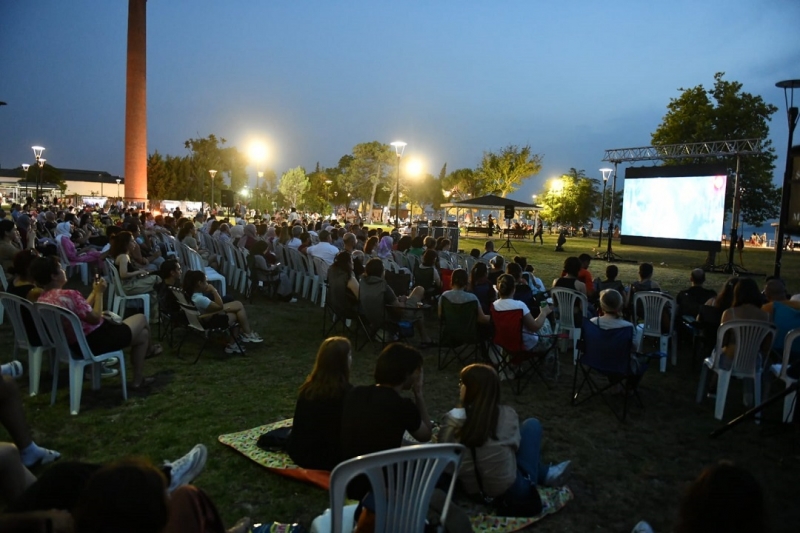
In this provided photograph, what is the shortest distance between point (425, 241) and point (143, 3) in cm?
3740

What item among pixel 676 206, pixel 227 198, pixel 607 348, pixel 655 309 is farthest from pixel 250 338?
pixel 227 198

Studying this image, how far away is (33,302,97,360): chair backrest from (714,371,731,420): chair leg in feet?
17.9

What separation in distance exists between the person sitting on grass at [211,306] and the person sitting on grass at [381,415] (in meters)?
3.47

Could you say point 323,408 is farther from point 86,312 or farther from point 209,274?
point 209,274

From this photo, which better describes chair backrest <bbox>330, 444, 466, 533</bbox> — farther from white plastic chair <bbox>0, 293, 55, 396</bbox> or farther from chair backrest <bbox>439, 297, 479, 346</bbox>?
white plastic chair <bbox>0, 293, 55, 396</bbox>

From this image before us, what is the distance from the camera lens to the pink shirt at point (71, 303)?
14.8ft

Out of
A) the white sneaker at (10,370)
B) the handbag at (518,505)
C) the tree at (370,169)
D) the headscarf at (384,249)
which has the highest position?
the tree at (370,169)

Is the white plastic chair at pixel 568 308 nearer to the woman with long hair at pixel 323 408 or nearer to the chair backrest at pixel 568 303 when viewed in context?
the chair backrest at pixel 568 303

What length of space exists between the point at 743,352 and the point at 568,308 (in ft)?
6.73

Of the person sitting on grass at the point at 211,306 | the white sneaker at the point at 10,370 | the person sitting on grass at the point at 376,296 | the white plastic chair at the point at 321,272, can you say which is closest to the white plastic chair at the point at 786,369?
the person sitting on grass at the point at 376,296

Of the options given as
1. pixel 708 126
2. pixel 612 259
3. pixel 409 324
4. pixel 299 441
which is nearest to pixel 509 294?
pixel 409 324

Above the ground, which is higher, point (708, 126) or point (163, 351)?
point (708, 126)

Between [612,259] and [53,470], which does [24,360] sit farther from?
[612,259]

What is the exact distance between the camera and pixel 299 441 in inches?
141
